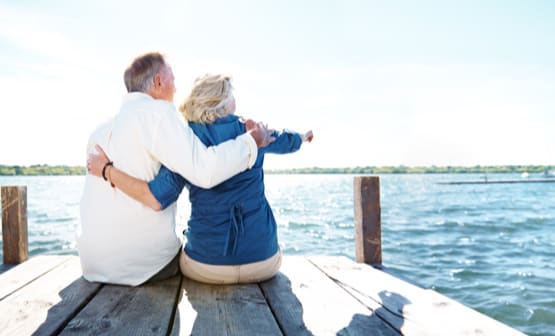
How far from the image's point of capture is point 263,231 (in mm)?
2445

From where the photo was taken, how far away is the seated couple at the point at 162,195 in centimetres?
226

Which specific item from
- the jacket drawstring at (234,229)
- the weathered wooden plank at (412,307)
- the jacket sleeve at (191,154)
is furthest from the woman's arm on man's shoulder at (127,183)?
the weathered wooden plank at (412,307)

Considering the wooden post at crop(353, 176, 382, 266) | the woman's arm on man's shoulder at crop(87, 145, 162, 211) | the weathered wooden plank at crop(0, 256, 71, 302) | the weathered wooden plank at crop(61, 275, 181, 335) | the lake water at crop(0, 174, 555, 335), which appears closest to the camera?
the weathered wooden plank at crop(61, 275, 181, 335)

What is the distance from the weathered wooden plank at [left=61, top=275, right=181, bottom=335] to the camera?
1783mm

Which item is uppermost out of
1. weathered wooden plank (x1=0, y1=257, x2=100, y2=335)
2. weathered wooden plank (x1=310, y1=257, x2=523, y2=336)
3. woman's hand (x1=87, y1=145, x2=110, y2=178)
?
woman's hand (x1=87, y1=145, x2=110, y2=178)

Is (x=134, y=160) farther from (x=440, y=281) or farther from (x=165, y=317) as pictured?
(x=440, y=281)

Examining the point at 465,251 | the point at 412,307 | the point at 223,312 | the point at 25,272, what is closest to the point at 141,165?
the point at 223,312

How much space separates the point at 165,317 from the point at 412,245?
402 inches

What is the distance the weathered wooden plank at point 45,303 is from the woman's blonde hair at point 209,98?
103 cm

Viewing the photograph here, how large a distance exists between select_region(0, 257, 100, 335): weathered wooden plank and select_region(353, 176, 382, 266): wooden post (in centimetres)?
178

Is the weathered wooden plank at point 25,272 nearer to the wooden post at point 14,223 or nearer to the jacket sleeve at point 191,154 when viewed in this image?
the wooden post at point 14,223

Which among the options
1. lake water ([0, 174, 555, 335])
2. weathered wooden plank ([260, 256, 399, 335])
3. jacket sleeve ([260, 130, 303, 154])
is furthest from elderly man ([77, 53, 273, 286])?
lake water ([0, 174, 555, 335])

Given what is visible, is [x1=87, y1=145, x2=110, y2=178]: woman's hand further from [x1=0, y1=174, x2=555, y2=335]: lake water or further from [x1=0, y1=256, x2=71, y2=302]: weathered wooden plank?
[x1=0, y1=174, x2=555, y2=335]: lake water

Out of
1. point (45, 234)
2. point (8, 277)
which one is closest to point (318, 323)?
point (8, 277)
